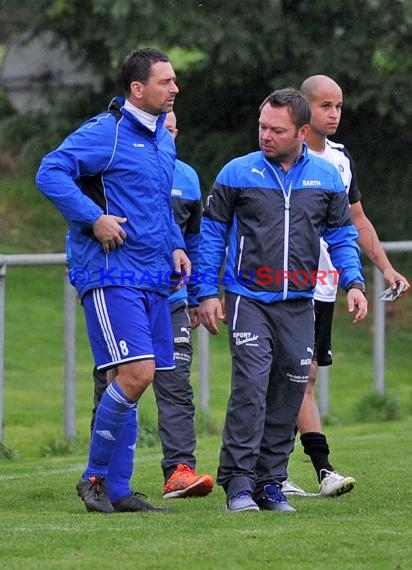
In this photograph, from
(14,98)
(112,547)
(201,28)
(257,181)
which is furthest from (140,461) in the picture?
(14,98)

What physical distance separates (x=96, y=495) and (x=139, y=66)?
2.00 meters

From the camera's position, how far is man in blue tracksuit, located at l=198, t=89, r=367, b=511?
702 centimetres

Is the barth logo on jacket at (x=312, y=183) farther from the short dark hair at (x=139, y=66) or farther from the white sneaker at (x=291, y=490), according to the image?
the white sneaker at (x=291, y=490)

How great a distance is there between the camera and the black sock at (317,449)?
26.1 ft

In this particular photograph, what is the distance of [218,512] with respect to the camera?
7000 mm

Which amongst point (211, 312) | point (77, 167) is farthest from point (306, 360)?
point (77, 167)

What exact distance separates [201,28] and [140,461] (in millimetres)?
→ 7791

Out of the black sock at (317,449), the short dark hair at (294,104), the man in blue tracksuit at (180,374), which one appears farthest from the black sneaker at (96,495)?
the short dark hair at (294,104)

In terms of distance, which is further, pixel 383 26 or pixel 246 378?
pixel 383 26

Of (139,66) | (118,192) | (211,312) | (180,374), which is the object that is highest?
(139,66)

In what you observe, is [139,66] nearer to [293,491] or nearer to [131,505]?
[131,505]

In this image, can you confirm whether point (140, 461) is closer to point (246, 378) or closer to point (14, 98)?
point (246, 378)

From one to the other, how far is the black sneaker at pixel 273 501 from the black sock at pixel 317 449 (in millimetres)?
768

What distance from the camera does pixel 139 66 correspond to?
7.02 meters
